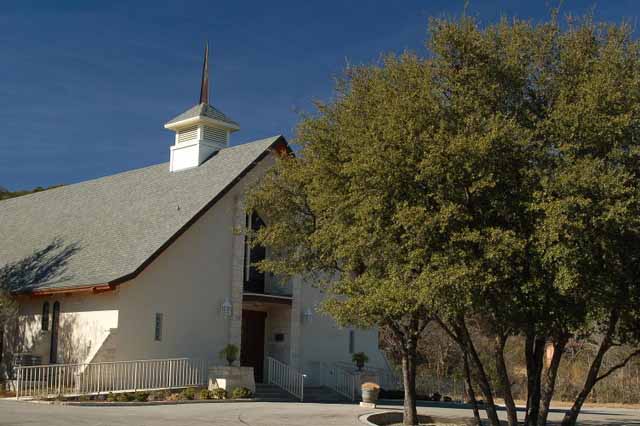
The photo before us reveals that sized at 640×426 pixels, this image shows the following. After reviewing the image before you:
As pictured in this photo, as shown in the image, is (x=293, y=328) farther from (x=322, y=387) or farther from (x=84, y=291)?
(x=84, y=291)

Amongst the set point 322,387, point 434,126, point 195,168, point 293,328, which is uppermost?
point 195,168

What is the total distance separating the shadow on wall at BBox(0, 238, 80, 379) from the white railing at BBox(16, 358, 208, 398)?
2.25m

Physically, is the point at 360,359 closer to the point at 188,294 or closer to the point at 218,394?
the point at 188,294

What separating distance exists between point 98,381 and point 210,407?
4.17 meters

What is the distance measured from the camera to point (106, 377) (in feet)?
82.8

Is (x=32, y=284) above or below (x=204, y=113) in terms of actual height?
below

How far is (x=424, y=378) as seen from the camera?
36.1 meters

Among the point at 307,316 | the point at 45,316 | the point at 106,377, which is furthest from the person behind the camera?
the point at 307,316

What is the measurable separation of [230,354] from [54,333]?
6.43 meters

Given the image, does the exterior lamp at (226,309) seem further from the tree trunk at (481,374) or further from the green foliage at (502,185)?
the tree trunk at (481,374)

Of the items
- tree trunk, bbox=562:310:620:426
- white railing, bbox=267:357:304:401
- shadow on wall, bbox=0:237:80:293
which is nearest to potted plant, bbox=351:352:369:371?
white railing, bbox=267:357:304:401

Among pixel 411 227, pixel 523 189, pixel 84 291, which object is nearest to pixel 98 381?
pixel 84 291

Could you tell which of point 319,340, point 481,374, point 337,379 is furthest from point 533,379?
point 319,340

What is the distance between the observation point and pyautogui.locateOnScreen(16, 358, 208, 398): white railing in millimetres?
24484
